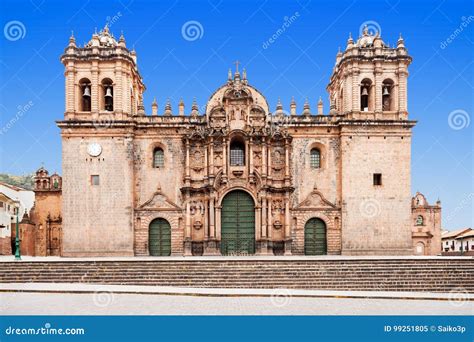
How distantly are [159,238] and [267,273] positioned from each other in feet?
36.0

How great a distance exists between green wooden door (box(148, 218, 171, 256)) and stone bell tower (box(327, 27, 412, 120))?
42.4 feet

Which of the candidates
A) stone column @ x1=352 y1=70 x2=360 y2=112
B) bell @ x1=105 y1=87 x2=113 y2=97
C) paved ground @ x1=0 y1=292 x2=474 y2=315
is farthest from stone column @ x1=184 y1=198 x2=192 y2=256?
paved ground @ x1=0 y1=292 x2=474 y2=315

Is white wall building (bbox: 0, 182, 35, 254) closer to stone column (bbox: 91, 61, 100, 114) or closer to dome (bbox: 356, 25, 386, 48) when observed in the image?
stone column (bbox: 91, 61, 100, 114)

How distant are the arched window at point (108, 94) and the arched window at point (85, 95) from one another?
91cm

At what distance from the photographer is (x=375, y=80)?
3034 centimetres

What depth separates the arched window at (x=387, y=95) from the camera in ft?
101

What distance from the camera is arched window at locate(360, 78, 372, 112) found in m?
30.7

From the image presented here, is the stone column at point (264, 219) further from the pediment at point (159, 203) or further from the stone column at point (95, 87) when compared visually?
the stone column at point (95, 87)

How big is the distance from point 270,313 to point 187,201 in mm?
17259

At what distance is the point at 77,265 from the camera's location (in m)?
21.0

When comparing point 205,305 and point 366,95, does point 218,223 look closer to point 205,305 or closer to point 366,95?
point 366,95

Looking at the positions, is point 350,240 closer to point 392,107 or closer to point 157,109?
point 392,107

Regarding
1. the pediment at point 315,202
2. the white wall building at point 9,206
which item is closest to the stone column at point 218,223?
the pediment at point 315,202

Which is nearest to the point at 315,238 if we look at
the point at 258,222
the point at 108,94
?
the point at 258,222
